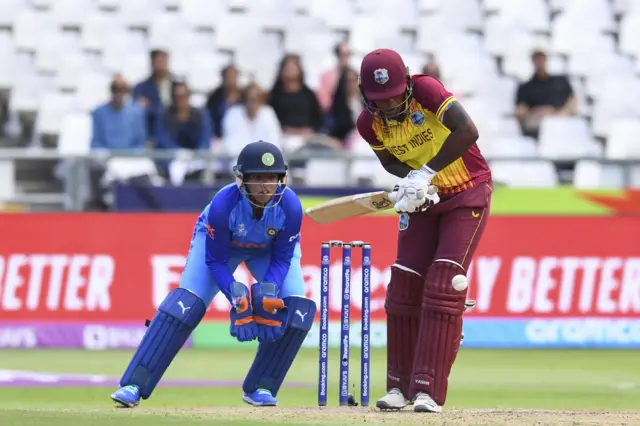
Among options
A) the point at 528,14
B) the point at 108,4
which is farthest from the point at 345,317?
the point at 528,14

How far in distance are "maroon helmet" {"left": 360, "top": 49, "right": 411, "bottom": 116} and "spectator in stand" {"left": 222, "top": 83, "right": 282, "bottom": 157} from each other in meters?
7.65

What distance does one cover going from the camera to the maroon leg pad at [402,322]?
312 inches

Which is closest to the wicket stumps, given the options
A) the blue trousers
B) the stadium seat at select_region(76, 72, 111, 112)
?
the blue trousers

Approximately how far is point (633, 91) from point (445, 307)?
36.5 ft

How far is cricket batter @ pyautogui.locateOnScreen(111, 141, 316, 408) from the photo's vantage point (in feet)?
26.2

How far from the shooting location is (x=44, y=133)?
16.7 meters

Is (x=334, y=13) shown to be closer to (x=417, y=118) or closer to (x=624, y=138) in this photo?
(x=624, y=138)

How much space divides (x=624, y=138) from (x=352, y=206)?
964 cm

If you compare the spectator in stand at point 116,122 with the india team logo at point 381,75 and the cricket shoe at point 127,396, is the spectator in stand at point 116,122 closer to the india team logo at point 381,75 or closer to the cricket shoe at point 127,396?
the cricket shoe at point 127,396

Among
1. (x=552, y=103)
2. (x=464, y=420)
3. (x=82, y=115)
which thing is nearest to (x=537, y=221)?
(x=552, y=103)

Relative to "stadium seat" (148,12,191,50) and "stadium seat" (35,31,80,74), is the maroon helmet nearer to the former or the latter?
"stadium seat" (148,12,191,50)

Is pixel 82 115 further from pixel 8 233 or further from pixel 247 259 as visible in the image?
pixel 247 259

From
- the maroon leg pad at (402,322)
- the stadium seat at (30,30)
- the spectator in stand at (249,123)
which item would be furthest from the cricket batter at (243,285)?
the stadium seat at (30,30)

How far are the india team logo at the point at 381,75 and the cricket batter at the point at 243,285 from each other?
96cm
